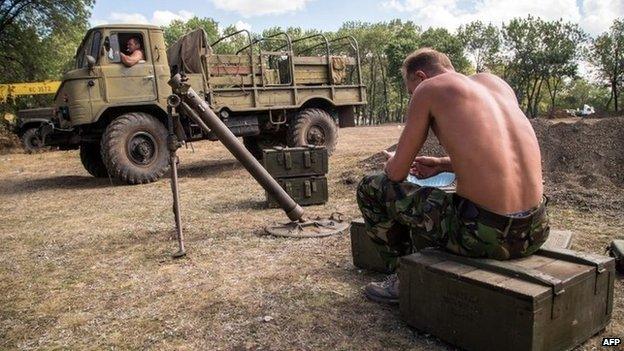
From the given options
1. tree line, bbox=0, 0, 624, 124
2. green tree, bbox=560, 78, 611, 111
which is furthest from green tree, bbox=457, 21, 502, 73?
green tree, bbox=560, 78, 611, 111

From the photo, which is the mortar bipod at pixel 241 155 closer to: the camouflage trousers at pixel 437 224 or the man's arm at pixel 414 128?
the camouflage trousers at pixel 437 224

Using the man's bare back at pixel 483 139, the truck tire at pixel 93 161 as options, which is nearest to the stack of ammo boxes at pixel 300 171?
the man's bare back at pixel 483 139

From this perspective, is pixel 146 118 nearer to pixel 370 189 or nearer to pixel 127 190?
pixel 127 190

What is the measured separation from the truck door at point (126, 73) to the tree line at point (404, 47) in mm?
2986

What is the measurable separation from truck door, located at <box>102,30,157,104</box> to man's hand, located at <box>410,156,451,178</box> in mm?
6376

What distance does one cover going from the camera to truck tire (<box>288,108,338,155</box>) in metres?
9.85

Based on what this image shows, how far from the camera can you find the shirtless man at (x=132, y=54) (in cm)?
803

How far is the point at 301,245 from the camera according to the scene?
425 centimetres

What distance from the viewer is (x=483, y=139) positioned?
223cm

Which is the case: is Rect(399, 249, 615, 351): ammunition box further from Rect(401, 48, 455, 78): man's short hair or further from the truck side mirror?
the truck side mirror

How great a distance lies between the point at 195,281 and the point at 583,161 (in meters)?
5.35

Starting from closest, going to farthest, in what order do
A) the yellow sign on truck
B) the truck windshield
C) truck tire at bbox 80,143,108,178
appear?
the truck windshield < truck tire at bbox 80,143,108,178 < the yellow sign on truck

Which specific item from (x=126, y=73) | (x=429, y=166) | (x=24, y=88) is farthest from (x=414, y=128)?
(x=24, y=88)

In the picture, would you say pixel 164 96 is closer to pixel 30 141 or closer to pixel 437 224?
pixel 437 224
